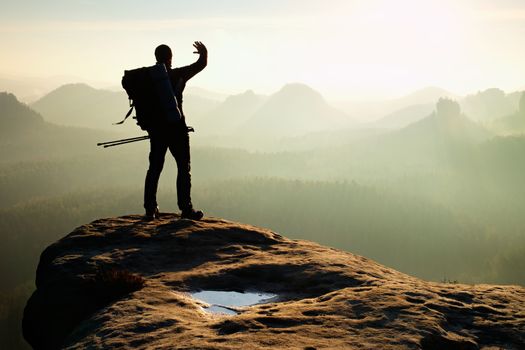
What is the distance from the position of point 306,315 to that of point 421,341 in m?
1.62

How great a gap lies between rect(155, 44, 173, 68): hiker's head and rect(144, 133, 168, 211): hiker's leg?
1772 millimetres

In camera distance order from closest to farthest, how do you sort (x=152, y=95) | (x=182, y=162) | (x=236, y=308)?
(x=236, y=308), (x=152, y=95), (x=182, y=162)

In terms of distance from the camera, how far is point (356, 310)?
6855 millimetres

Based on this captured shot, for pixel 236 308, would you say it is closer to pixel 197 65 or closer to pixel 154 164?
pixel 154 164

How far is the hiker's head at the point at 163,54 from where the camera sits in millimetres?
11453

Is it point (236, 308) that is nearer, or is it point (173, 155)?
point (236, 308)

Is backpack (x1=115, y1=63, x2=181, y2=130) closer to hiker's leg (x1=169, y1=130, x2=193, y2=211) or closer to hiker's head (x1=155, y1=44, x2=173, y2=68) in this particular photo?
hiker's leg (x1=169, y1=130, x2=193, y2=211)

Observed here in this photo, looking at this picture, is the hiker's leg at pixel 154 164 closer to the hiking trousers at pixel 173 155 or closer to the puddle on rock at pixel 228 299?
the hiking trousers at pixel 173 155

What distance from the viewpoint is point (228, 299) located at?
316 inches

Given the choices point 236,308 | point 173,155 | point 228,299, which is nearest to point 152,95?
point 173,155

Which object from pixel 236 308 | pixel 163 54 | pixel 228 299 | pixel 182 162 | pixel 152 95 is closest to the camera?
pixel 236 308

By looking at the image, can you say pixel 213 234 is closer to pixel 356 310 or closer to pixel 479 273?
pixel 356 310

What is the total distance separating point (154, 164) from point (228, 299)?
16.3ft

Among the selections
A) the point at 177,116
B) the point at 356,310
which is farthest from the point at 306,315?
the point at 177,116
